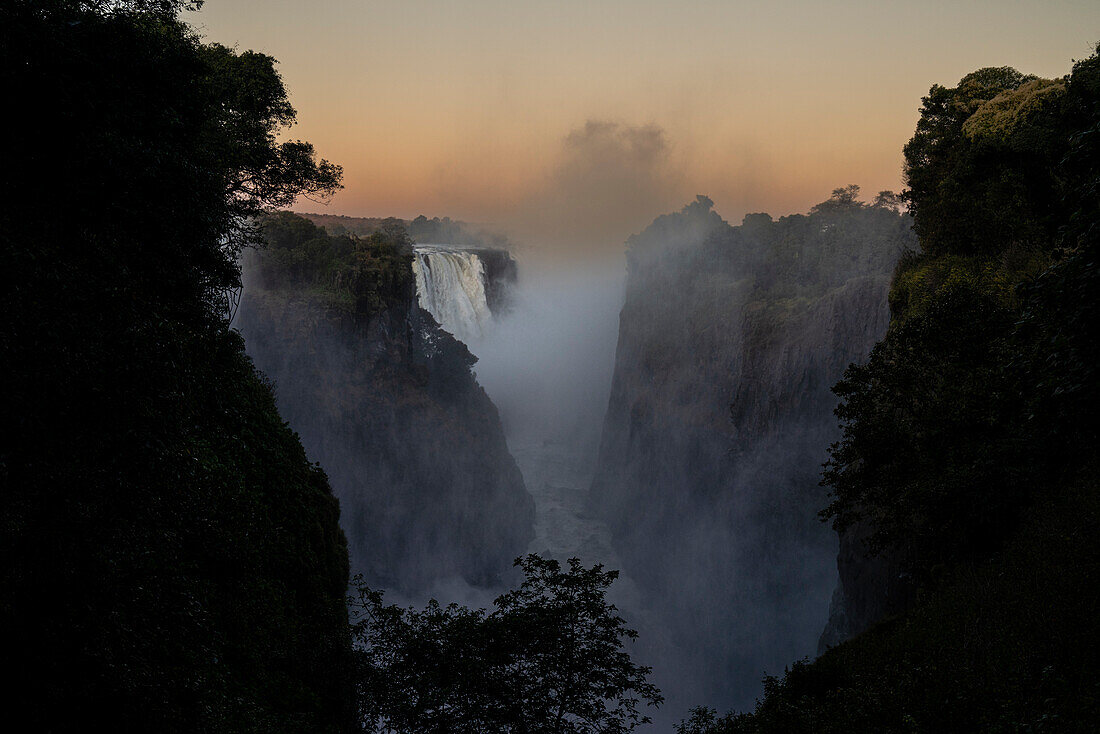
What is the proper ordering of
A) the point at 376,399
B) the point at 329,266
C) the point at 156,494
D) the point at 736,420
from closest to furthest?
the point at 156,494, the point at 329,266, the point at 376,399, the point at 736,420

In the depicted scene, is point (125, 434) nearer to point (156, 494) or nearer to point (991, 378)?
point (156, 494)

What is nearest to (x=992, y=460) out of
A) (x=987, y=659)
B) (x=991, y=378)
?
(x=991, y=378)

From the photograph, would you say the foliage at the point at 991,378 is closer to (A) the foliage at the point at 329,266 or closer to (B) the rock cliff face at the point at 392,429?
(B) the rock cliff face at the point at 392,429

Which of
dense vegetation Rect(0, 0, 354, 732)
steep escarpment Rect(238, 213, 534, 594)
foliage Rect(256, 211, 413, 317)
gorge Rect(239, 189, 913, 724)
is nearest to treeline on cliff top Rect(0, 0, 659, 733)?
dense vegetation Rect(0, 0, 354, 732)

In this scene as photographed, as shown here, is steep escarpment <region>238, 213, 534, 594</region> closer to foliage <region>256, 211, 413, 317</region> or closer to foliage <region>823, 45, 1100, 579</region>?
foliage <region>256, 211, 413, 317</region>

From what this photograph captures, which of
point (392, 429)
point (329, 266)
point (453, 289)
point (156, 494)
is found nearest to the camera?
point (156, 494)

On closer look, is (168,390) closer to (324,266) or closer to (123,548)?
(123,548)

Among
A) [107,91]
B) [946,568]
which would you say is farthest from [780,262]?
[107,91]
